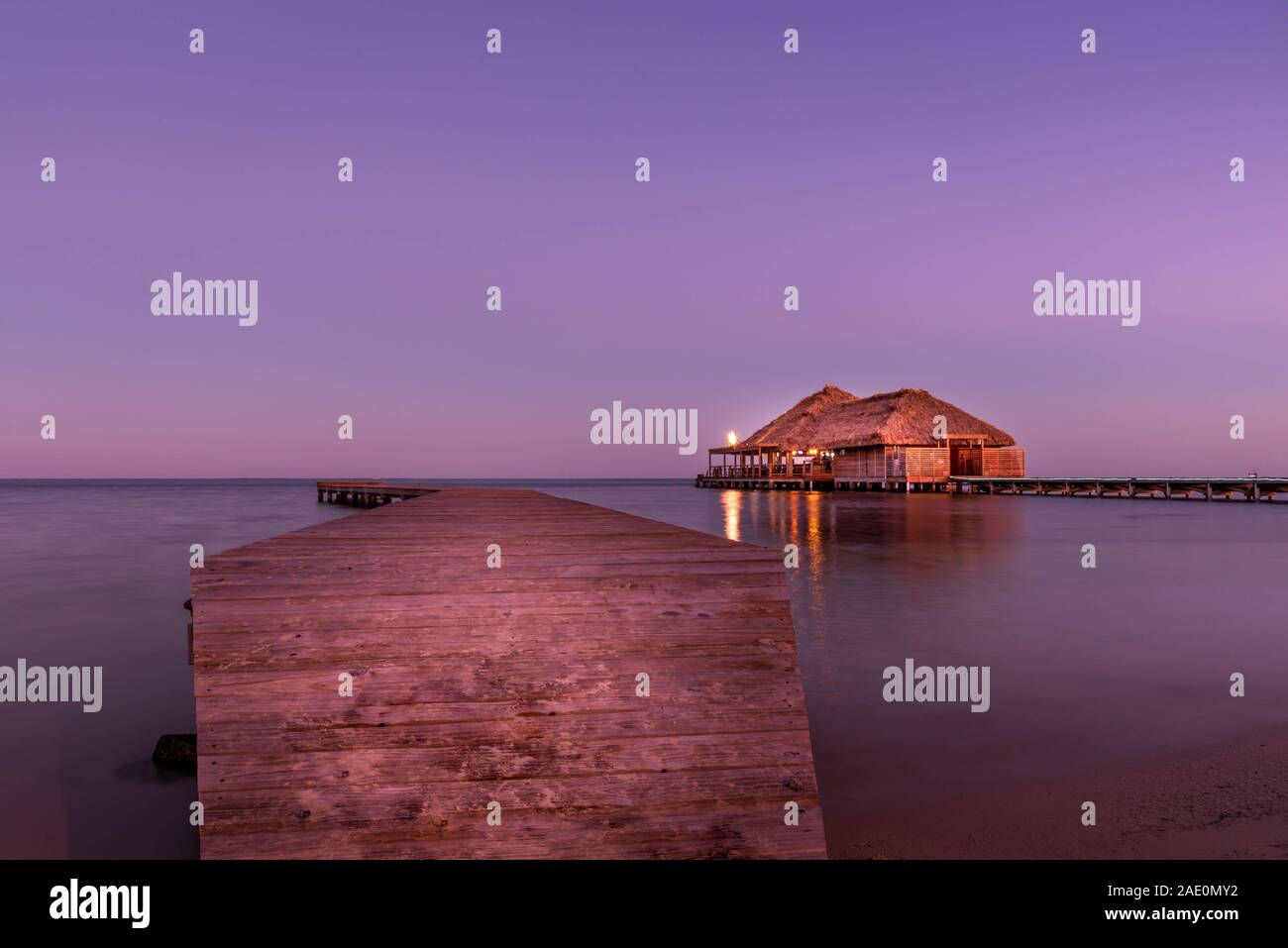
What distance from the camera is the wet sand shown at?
12.6 ft

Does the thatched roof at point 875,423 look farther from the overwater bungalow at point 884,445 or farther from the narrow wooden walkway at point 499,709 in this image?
the narrow wooden walkway at point 499,709

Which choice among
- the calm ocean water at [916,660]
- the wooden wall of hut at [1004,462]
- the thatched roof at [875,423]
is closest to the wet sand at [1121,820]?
the calm ocean water at [916,660]

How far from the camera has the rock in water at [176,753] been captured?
17.3 feet

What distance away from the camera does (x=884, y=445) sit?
53.5m

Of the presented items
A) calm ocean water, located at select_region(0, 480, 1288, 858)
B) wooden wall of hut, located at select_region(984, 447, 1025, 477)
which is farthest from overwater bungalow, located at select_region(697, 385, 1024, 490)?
calm ocean water, located at select_region(0, 480, 1288, 858)

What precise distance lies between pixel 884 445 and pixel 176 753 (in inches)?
2097

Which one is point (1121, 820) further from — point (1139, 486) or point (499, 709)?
point (1139, 486)

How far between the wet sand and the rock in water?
15.6 feet

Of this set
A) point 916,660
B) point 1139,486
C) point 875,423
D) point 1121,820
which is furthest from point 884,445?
point 1121,820

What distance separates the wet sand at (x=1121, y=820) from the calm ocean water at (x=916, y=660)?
0.19 metres

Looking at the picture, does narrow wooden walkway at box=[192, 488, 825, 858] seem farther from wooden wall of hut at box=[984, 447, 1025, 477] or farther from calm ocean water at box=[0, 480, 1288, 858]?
wooden wall of hut at box=[984, 447, 1025, 477]

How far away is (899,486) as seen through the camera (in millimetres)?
56031
